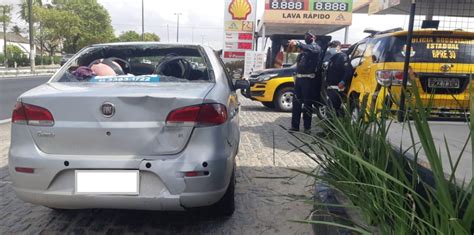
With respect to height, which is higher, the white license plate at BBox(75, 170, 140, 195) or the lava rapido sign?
the lava rapido sign

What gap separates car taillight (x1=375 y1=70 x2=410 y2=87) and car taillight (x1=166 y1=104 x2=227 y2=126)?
3.04m

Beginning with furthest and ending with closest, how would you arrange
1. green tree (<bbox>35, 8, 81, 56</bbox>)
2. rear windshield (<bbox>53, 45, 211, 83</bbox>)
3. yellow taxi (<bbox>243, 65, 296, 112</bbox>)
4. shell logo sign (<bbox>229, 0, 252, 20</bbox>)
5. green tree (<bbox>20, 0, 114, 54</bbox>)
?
green tree (<bbox>20, 0, 114, 54</bbox>)
green tree (<bbox>35, 8, 81, 56</bbox>)
shell logo sign (<bbox>229, 0, 252, 20</bbox>)
yellow taxi (<bbox>243, 65, 296, 112</bbox>)
rear windshield (<bbox>53, 45, 211, 83</bbox>)

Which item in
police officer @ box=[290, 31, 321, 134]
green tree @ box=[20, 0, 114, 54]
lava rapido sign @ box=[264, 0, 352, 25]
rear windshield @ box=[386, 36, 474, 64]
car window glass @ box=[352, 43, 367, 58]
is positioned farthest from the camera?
green tree @ box=[20, 0, 114, 54]

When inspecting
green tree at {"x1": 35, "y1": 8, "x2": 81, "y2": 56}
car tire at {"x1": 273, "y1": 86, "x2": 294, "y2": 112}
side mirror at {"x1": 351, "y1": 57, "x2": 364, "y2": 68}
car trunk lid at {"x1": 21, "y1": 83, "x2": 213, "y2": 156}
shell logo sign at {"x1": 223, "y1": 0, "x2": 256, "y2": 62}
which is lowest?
car tire at {"x1": 273, "y1": 86, "x2": 294, "y2": 112}

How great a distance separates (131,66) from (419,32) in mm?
3429

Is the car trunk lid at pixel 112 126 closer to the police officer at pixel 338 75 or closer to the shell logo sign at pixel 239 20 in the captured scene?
the police officer at pixel 338 75

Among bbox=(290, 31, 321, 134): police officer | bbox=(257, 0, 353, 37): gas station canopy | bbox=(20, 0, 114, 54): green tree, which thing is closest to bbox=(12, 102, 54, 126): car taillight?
bbox=(290, 31, 321, 134): police officer

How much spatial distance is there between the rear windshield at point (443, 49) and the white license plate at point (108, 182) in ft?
12.9

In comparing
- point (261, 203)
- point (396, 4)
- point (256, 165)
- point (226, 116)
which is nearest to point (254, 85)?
point (396, 4)

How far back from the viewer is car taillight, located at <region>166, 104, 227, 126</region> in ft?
9.11

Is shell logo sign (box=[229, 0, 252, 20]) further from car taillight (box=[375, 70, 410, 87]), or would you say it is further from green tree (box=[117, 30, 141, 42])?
green tree (box=[117, 30, 141, 42])

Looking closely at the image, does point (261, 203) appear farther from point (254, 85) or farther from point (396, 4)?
point (254, 85)

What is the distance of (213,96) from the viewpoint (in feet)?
9.80

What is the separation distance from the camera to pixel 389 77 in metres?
5.40
